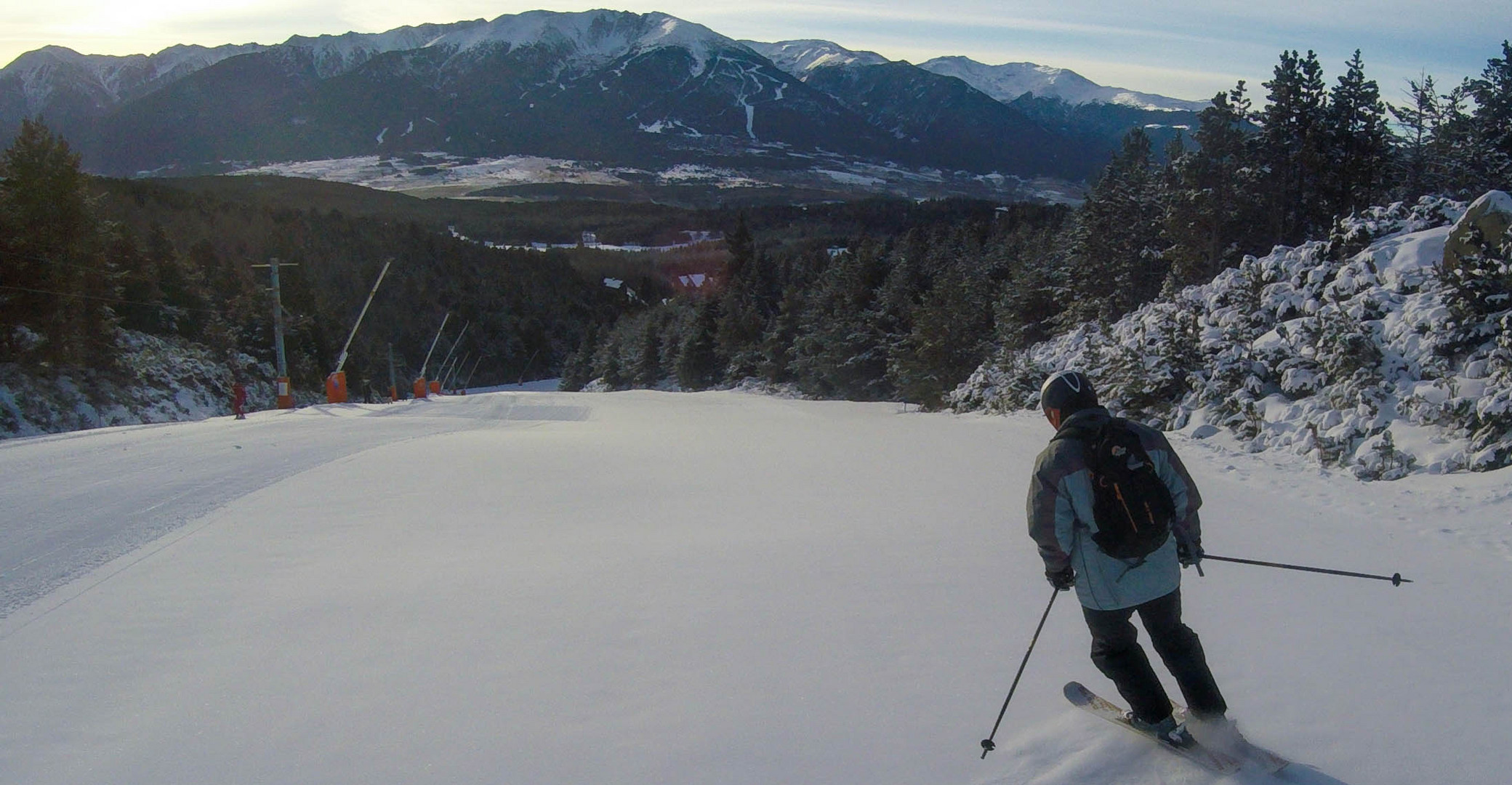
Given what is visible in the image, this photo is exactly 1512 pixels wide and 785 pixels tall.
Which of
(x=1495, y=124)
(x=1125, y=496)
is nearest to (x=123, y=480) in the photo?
(x=1125, y=496)

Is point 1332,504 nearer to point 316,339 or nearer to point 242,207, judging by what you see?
point 316,339

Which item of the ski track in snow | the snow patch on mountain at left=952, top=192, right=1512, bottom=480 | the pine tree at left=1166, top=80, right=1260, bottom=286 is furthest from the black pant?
the pine tree at left=1166, top=80, right=1260, bottom=286

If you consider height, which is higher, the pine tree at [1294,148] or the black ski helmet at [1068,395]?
the pine tree at [1294,148]

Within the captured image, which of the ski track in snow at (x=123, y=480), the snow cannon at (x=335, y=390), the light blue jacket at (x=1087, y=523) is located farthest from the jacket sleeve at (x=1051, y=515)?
the snow cannon at (x=335, y=390)

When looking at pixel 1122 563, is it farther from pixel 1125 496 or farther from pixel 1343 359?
pixel 1343 359

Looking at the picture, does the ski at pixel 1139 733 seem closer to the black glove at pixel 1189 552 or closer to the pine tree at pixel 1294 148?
the black glove at pixel 1189 552

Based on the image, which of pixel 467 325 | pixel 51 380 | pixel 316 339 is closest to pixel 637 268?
pixel 467 325

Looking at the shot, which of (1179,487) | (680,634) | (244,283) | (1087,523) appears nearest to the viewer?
(1087,523)

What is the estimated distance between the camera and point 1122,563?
3771mm

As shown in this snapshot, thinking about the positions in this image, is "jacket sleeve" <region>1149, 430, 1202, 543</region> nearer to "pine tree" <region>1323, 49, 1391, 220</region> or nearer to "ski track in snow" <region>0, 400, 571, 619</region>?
"ski track in snow" <region>0, 400, 571, 619</region>

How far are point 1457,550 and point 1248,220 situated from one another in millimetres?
17288

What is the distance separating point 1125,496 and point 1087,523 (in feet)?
0.65

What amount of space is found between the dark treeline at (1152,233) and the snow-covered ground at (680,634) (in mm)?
10770

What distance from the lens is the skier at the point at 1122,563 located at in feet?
12.3
